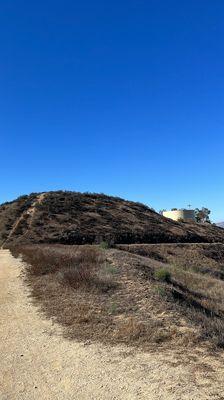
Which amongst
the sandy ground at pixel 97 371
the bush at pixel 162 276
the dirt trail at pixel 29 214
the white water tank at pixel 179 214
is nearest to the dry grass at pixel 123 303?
the bush at pixel 162 276

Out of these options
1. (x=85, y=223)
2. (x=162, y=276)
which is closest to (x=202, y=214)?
(x=85, y=223)

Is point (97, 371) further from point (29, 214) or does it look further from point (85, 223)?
point (29, 214)

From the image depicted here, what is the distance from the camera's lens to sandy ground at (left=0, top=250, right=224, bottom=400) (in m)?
6.60

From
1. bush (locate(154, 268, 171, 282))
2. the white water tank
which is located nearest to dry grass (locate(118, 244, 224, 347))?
bush (locate(154, 268, 171, 282))

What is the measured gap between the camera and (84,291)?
1397 cm

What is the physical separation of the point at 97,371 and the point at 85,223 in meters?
41.6

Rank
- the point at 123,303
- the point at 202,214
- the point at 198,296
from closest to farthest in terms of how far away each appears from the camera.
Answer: the point at 123,303 < the point at 198,296 < the point at 202,214

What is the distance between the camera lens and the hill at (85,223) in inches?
1751

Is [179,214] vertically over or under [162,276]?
over

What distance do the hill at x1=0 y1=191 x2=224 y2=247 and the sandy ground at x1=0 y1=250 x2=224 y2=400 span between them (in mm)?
32697

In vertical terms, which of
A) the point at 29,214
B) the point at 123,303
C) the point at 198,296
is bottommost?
the point at 123,303

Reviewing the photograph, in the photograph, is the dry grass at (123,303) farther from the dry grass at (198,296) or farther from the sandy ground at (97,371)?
the sandy ground at (97,371)

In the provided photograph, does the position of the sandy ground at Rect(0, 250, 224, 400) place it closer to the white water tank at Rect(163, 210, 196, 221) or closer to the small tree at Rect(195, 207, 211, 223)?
the white water tank at Rect(163, 210, 196, 221)

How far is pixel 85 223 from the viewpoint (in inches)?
1933
